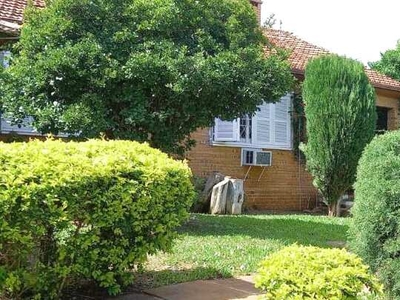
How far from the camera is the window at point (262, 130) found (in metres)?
14.9

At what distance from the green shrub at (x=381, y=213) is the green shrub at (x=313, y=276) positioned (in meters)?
0.91

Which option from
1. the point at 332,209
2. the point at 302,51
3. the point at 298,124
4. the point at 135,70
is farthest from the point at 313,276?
the point at 302,51

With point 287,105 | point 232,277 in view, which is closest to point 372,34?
point 287,105

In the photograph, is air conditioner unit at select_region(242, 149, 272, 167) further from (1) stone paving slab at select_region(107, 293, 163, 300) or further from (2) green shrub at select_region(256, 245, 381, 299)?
(2) green shrub at select_region(256, 245, 381, 299)

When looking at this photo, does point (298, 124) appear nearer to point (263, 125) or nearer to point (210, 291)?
point (263, 125)

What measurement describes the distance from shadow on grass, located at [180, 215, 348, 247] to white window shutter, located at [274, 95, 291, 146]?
4.42 m

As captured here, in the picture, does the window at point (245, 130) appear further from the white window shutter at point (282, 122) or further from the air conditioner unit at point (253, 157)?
the white window shutter at point (282, 122)

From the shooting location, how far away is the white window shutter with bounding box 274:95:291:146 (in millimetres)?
16219

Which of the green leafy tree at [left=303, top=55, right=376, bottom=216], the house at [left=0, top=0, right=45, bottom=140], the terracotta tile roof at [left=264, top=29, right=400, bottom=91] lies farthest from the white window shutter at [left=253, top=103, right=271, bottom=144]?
the house at [left=0, top=0, right=45, bottom=140]

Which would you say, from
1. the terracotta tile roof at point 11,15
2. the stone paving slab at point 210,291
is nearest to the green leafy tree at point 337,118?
the terracotta tile roof at point 11,15

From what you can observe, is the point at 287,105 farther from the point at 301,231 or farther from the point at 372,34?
the point at 372,34

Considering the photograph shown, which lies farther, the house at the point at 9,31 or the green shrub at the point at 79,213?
the house at the point at 9,31

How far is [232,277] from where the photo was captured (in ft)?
19.0

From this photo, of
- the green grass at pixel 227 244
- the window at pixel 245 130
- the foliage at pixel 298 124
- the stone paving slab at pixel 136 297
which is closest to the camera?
Answer: the stone paving slab at pixel 136 297
